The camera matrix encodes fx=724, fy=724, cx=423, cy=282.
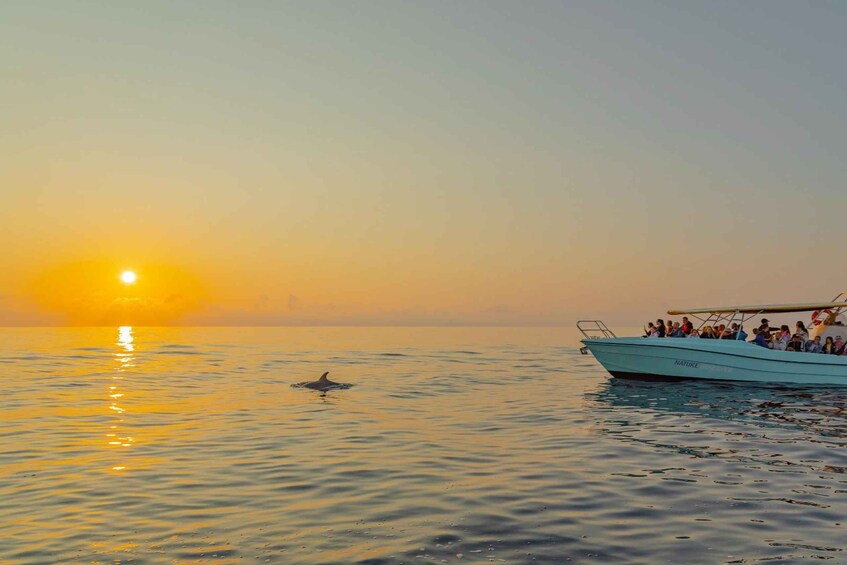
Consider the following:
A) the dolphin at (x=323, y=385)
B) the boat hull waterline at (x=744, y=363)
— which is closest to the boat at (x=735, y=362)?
the boat hull waterline at (x=744, y=363)

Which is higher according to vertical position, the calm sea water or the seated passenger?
the seated passenger

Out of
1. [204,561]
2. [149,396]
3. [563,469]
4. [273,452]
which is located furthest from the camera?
[149,396]

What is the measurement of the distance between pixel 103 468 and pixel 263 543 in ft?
23.2

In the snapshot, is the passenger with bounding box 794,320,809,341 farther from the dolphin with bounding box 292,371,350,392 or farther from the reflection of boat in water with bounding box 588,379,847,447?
the dolphin with bounding box 292,371,350,392

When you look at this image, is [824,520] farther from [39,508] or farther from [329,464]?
[39,508]

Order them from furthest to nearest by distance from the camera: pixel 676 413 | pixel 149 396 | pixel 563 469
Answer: pixel 149 396 < pixel 676 413 < pixel 563 469

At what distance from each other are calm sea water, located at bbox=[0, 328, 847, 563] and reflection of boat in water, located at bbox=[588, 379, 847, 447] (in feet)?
0.72

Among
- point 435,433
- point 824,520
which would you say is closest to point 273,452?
point 435,433

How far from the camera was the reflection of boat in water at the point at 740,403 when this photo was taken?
75.6 feet

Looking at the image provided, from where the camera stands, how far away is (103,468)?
15055 millimetres

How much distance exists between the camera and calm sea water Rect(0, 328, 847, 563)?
9664mm

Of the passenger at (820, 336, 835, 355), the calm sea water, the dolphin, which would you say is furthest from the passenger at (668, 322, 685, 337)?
the dolphin

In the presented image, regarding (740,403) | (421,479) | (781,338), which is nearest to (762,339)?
(781,338)

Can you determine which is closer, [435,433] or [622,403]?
[435,433]
